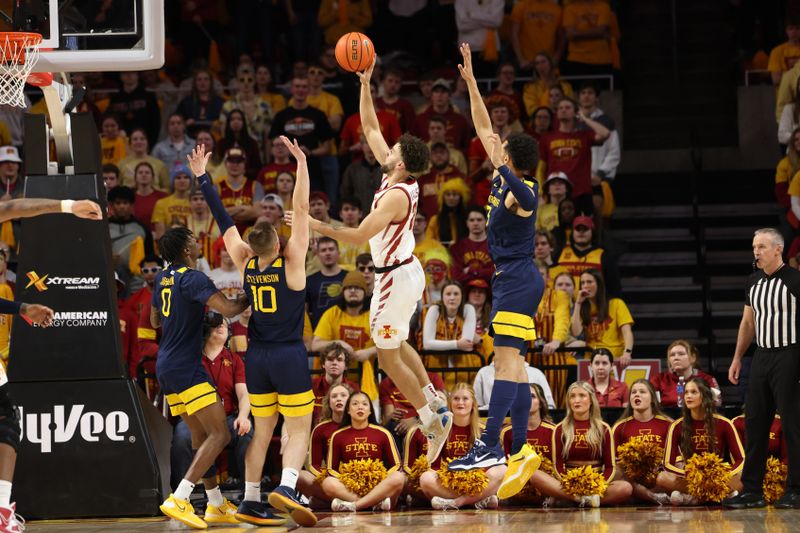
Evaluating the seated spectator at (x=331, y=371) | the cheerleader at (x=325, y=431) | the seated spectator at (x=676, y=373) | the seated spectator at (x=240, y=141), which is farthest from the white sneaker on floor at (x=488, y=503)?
the seated spectator at (x=240, y=141)

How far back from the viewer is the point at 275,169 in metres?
15.9

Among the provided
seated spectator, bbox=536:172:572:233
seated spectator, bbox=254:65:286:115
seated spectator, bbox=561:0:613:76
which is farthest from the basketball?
seated spectator, bbox=561:0:613:76

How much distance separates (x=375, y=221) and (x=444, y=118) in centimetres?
703

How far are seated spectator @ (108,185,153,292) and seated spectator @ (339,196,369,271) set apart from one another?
7.16 ft

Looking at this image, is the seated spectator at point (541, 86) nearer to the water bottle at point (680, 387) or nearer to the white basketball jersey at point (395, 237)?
the water bottle at point (680, 387)

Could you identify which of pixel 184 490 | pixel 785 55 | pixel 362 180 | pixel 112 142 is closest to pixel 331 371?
pixel 184 490

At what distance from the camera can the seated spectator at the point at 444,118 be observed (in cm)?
1625

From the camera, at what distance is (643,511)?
1068cm

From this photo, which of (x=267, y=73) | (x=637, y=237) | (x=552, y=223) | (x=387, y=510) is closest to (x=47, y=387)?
(x=387, y=510)

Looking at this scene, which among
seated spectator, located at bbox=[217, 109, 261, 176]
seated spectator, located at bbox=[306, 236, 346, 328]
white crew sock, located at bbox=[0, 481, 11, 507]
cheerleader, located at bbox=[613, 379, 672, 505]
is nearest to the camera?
white crew sock, located at bbox=[0, 481, 11, 507]

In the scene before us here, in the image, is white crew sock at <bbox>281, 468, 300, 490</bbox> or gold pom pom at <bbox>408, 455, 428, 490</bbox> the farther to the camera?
gold pom pom at <bbox>408, 455, 428, 490</bbox>

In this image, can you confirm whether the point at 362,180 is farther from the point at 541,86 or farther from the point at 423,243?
the point at 541,86

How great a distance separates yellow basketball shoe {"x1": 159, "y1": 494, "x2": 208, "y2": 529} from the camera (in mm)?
9844

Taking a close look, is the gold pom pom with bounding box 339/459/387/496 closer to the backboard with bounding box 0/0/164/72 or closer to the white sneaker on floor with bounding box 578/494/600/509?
the white sneaker on floor with bounding box 578/494/600/509
